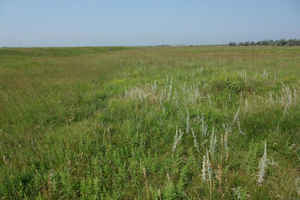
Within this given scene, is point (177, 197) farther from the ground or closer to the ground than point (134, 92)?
closer to the ground

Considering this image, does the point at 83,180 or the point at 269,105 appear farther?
the point at 269,105

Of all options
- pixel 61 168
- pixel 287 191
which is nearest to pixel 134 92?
pixel 61 168

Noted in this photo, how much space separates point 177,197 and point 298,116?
281cm

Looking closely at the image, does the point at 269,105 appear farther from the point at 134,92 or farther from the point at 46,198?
the point at 46,198

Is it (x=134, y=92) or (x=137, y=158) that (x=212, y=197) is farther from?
(x=134, y=92)

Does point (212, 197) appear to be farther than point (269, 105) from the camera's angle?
No

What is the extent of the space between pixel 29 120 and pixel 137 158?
2991 mm

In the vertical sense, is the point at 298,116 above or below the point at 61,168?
above

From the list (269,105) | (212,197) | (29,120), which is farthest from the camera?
(29,120)

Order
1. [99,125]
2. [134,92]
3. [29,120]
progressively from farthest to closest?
[134,92] < [29,120] < [99,125]

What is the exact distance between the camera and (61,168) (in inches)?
84.8

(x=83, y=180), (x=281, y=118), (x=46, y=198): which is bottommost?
(x=46, y=198)

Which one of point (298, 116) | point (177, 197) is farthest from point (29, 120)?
point (298, 116)

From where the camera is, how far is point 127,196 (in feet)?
5.84
